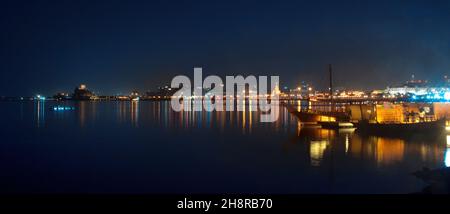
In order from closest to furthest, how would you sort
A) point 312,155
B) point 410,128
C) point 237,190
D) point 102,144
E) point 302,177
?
1. point 237,190
2. point 302,177
3. point 312,155
4. point 102,144
5. point 410,128

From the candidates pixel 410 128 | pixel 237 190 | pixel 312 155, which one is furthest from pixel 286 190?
pixel 410 128

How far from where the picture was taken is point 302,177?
377 inches
